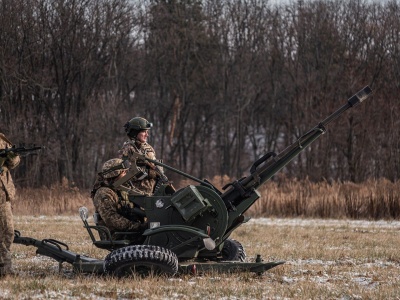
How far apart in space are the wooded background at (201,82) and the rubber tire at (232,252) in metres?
25.4

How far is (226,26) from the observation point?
154ft

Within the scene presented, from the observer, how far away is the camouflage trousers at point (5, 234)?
373 inches

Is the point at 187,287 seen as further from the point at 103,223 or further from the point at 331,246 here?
the point at 331,246

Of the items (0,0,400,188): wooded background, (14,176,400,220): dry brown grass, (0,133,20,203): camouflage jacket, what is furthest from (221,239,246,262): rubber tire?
(0,0,400,188): wooded background

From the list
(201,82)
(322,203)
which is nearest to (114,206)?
(322,203)

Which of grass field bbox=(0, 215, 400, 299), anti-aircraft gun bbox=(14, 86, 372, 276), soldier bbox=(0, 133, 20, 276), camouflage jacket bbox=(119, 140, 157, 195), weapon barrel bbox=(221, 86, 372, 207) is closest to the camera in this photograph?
grass field bbox=(0, 215, 400, 299)

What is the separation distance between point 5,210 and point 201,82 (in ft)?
128

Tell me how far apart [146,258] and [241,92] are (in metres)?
38.6

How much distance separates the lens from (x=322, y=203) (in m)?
21.7

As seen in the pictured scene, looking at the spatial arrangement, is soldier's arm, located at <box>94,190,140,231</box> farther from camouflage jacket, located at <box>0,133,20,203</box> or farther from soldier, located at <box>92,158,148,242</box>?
camouflage jacket, located at <box>0,133,20,203</box>

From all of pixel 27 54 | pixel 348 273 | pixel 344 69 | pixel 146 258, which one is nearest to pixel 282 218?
pixel 348 273

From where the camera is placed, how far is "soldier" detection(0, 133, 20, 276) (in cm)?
945

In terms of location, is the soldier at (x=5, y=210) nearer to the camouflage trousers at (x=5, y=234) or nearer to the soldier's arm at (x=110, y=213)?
the camouflage trousers at (x=5, y=234)

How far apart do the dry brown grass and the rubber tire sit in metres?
10.9
